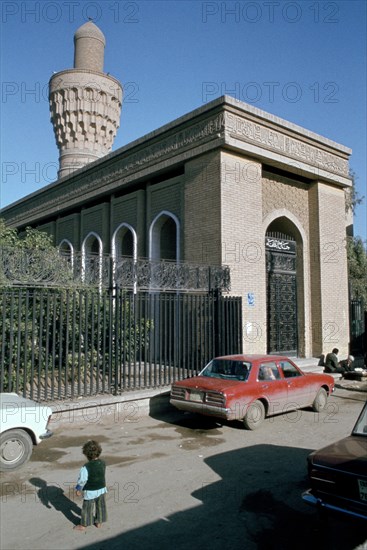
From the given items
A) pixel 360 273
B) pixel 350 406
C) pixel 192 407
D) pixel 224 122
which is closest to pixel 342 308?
pixel 360 273

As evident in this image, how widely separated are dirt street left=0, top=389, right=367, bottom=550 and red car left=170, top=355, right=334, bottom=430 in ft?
1.32

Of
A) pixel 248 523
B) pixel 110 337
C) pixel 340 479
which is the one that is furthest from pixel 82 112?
pixel 340 479

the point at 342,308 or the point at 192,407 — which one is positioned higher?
the point at 342,308

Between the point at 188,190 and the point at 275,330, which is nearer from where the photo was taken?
the point at 188,190

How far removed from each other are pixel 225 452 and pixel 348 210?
67.6 feet

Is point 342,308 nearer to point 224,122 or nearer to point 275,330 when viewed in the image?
point 275,330

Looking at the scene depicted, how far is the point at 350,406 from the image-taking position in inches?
431

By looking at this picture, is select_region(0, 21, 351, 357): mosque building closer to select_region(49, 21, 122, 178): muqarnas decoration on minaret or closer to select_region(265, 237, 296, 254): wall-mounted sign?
select_region(265, 237, 296, 254): wall-mounted sign

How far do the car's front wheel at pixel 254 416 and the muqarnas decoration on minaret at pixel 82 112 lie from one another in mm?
23114

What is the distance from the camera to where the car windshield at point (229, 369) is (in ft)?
28.7

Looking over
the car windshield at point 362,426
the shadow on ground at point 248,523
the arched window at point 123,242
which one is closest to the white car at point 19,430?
the shadow on ground at point 248,523

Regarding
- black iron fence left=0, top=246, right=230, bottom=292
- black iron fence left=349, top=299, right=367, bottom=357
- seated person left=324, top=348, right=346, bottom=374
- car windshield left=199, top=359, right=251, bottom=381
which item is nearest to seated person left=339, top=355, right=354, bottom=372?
seated person left=324, top=348, right=346, bottom=374

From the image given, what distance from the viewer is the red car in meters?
8.16

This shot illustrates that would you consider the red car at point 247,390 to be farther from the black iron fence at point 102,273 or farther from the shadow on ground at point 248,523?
the black iron fence at point 102,273
